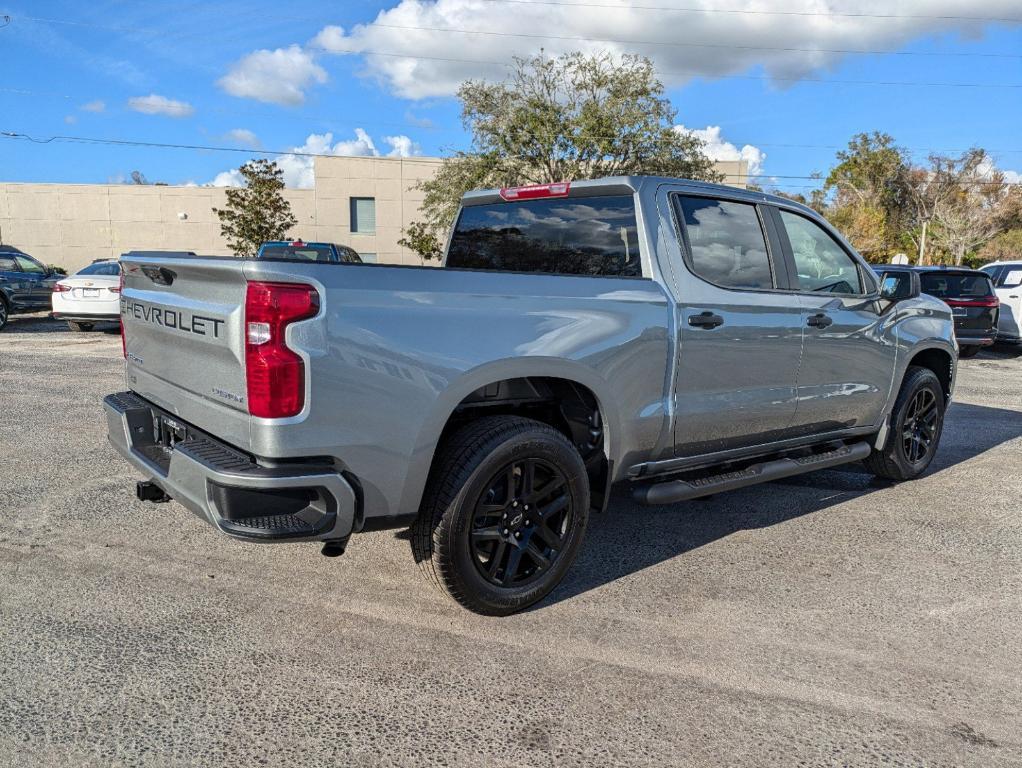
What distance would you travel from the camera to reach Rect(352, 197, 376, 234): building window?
135 feet

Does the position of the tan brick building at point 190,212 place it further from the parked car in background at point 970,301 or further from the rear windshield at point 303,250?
the parked car in background at point 970,301

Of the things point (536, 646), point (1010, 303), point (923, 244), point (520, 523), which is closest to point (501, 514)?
point (520, 523)

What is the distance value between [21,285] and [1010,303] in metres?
20.1

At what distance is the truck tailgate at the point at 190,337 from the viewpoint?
2.78 m

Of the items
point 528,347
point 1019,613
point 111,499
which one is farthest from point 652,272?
point 111,499

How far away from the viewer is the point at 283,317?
2635mm

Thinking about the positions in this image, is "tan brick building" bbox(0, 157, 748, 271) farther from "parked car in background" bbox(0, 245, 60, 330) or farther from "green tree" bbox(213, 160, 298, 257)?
"parked car in background" bbox(0, 245, 60, 330)

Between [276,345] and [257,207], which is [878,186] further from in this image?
[276,345]

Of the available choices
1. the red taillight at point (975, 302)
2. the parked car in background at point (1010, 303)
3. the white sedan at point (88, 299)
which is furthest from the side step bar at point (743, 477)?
the white sedan at point (88, 299)

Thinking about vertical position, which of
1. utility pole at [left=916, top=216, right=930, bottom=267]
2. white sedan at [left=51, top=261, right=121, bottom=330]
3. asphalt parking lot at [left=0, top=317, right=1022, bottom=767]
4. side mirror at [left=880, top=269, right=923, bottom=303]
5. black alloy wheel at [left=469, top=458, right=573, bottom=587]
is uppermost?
utility pole at [left=916, top=216, right=930, bottom=267]

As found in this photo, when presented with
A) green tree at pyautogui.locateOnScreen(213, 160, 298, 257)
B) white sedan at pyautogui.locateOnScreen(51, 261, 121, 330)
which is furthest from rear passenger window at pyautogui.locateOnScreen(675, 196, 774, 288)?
green tree at pyautogui.locateOnScreen(213, 160, 298, 257)

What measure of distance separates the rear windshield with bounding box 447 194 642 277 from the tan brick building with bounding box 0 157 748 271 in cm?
3581

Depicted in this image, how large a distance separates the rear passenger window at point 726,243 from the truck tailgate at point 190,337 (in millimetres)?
2282

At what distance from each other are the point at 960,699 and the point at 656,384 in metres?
1.74
